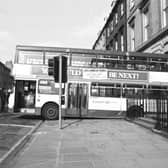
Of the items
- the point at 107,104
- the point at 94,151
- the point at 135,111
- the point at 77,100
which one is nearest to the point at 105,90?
the point at 107,104

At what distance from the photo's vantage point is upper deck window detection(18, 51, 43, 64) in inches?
481

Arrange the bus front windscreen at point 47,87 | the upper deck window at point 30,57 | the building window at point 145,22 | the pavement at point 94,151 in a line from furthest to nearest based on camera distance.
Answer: the building window at point 145,22 → the bus front windscreen at point 47,87 → the upper deck window at point 30,57 → the pavement at point 94,151

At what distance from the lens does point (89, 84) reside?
12.5m

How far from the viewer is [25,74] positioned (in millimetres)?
12172

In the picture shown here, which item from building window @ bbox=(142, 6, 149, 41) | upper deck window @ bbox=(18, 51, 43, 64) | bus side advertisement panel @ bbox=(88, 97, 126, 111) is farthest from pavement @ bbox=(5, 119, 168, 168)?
building window @ bbox=(142, 6, 149, 41)

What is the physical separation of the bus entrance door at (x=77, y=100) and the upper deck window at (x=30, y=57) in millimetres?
2512

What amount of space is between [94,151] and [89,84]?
7381 millimetres

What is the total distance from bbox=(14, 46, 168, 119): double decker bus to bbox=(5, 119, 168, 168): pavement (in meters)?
4.97

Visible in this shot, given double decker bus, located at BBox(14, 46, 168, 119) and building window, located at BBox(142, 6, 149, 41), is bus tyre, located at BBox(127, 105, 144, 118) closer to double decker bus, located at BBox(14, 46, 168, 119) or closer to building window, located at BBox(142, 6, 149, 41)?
double decker bus, located at BBox(14, 46, 168, 119)

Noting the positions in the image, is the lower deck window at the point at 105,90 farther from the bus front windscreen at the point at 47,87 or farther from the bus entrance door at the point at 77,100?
the bus front windscreen at the point at 47,87

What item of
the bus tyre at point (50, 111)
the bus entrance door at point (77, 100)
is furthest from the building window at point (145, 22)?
the bus tyre at point (50, 111)

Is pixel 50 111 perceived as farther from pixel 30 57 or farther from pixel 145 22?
pixel 145 22

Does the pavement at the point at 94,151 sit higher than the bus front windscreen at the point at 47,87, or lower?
lower

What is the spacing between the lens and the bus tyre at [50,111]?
12227 mm
